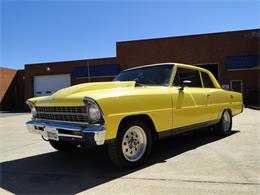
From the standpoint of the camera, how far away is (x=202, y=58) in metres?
27.3

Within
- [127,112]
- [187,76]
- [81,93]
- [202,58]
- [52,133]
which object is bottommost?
[52,133]

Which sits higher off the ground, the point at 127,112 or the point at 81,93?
the point at 81,93

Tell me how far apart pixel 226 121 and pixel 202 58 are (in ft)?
68.1

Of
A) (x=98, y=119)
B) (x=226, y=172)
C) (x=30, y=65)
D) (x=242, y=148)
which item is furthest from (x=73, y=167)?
Result: (x=30, y=65)

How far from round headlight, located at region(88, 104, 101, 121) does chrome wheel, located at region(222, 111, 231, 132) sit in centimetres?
452

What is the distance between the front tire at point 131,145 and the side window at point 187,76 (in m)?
1.44

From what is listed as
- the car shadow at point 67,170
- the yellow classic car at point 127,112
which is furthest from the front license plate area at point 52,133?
the car shadow at point 67,170

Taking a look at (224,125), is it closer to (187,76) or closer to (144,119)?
(187,76)

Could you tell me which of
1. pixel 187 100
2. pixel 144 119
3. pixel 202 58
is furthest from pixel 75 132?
pixel 202 58

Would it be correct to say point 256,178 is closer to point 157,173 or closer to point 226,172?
point 226,172

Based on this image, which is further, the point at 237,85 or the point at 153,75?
the point at 237,85

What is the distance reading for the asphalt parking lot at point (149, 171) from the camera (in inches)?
148

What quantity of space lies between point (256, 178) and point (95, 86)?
9.77 ft

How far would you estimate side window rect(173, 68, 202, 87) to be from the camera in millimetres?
5790
